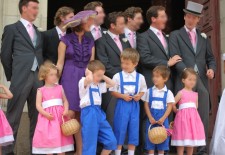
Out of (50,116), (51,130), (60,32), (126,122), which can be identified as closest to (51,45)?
(60,32)

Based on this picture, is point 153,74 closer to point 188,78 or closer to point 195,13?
point 188,78

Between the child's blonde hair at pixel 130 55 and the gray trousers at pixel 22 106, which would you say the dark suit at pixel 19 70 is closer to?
the gray trousers at pixel 22 106

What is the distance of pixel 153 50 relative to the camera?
5914 mm

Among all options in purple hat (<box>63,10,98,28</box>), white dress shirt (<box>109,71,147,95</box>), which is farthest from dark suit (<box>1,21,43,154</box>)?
white dress shirt (<box>109,71,147,95</box>)

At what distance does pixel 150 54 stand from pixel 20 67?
1734 millimetres

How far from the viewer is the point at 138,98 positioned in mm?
5328

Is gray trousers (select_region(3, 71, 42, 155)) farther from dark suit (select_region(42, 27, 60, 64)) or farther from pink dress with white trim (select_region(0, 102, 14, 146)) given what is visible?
dark suit (select_region(42, 27, 60, 64))

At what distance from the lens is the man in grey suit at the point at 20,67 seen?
217 inches

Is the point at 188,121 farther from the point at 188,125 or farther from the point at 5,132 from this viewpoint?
the point at 5,132

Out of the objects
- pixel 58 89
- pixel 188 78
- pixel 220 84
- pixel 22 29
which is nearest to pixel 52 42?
pixel 22 29

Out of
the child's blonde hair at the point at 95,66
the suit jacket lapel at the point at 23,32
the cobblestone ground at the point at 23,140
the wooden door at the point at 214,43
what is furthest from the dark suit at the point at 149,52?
the wooden door at the point at 214,43

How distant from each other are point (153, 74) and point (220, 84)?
8.91 ft

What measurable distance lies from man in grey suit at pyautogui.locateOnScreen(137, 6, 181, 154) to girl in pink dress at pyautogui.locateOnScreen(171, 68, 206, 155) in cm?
31

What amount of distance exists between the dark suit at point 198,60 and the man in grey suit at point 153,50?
110 mm
